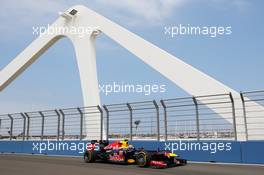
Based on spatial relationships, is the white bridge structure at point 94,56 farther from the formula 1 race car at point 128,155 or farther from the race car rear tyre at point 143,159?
the race car rear tyre at point 143,159

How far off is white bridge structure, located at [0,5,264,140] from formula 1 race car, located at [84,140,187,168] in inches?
146

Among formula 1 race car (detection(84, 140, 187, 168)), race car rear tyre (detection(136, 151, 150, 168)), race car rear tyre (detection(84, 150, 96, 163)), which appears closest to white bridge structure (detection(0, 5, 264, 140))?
race car rear tyre (detection(84, 150, 96, 163))

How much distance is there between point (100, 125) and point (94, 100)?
8.26 m

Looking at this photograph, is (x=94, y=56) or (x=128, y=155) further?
(x=94, y=56)

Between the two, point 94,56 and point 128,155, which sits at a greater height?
point 94,56

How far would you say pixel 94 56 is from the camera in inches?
977

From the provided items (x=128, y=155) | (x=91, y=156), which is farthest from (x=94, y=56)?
(x=128, y=155)

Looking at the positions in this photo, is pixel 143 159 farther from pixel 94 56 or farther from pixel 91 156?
pixel 94 56

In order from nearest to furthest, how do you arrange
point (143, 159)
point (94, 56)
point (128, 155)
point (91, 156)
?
1. point (143, 159)
2. point (128, 155)
3. point (91, 156)
4. point (94, 56)

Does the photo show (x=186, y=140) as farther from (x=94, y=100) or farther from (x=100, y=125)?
(x=94, y=100)

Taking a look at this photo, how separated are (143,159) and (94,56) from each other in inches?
611

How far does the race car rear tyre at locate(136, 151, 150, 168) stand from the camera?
32.9 feet

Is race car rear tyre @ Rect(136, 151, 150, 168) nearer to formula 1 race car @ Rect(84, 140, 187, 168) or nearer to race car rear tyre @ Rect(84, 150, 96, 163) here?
formula 1 race car @ Rect(84, 140, 187, 168)

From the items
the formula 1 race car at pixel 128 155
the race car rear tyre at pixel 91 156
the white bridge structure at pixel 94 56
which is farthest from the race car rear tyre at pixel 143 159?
the white bridge structure at pixel 94 56
